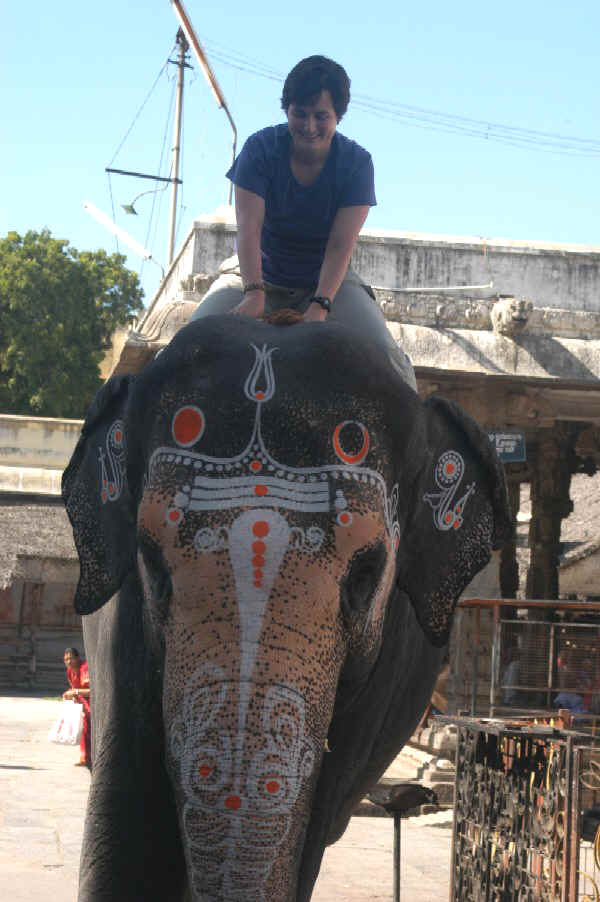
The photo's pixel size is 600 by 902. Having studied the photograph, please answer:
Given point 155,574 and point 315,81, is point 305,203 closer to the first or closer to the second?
point 315,81

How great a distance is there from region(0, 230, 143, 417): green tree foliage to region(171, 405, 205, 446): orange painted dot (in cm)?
3517

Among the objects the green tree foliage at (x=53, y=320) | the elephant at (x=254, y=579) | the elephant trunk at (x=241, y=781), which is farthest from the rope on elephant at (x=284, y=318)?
the green tree foliage at (x=53, y=320)

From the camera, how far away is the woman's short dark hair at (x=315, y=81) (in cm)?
399

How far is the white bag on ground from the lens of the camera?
12.8 metres

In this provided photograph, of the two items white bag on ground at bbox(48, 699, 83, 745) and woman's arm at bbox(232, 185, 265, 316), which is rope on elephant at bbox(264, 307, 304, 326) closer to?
woman's arm at bbox(232, 185, 265, 316)

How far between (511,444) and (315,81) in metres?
7.69

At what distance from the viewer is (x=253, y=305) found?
3838 millimetres

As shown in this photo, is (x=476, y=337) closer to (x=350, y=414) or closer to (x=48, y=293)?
(x=350, y=414)

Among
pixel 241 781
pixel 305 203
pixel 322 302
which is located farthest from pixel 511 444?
pixel 241 781

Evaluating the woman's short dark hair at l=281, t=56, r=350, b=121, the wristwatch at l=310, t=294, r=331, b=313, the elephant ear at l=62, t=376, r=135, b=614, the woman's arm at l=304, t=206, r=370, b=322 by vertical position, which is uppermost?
the woman's short dark hair at l=281, t=56, r=350, b=121

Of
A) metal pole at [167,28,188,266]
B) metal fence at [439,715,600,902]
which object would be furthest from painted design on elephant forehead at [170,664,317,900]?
metal pole at [167,28,188,266]

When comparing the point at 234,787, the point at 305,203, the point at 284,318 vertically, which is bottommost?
the point at 234,787

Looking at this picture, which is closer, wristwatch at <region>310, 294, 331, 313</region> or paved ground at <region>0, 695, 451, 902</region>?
wristwatch at <region>310, 294, 331, 313</region>

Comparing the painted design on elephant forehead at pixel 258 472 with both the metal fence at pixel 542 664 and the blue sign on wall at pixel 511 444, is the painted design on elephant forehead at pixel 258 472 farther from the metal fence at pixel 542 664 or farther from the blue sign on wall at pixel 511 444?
the blue sign on wall at pixel 511 444
